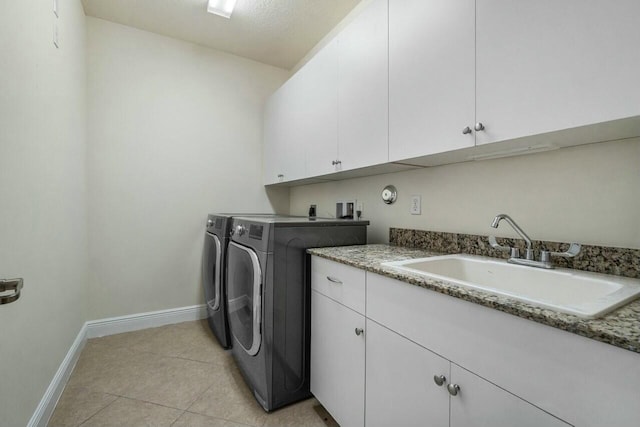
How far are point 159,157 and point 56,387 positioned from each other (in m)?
1.80

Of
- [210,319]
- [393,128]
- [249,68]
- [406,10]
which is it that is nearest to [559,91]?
[393,128]

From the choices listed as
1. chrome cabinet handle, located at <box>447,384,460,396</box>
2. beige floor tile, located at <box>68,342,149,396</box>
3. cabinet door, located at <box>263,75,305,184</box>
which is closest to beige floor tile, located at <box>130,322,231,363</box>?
beige floor tile, located at <box>68,342,149,396</box>

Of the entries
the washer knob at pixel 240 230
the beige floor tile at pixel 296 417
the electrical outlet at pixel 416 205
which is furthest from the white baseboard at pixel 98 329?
the electrical outlet at pixel 416 205

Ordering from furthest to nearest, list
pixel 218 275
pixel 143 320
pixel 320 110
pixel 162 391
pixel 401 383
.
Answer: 1. pixel 143 320
2. pixel 218 275
3. pixel 320 110
4. pixel 162 391
5. pixel 401 383

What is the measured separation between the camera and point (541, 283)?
104 centimetres

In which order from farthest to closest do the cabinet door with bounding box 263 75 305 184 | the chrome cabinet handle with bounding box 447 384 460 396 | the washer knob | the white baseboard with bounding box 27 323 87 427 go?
1. the cabinet door with bounding box 263 75 305 184
2. the washer knob
3. the white baseboard with bounding box 27 323 87 427
4. the chrome cabinet handle with bounding box 447 384 460 396

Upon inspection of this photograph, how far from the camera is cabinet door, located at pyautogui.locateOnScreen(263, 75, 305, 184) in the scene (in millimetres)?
2326

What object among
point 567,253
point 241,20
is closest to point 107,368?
point 567,253

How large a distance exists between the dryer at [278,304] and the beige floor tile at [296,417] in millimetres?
34

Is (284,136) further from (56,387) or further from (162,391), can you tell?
(56,387)

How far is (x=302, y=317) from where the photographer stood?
5.12 ft

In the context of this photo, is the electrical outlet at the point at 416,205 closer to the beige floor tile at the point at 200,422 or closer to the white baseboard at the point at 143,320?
the beige floor tile at the point at 200,422

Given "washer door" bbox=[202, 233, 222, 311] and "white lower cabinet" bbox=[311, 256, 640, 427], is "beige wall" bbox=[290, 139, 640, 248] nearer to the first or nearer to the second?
"white lower cabinet" bbox=[311, 256, 640, 427]

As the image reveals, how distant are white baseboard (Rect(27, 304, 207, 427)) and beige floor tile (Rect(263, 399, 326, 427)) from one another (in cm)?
104
